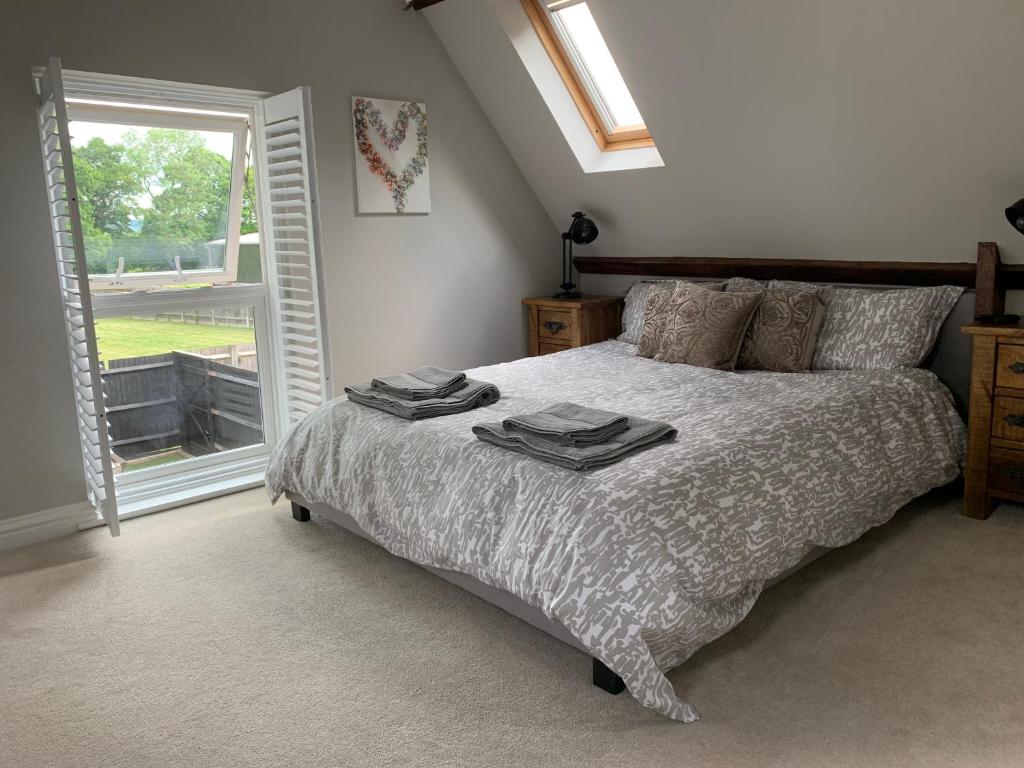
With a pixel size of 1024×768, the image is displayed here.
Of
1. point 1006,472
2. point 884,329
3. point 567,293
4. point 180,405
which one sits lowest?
point 1006,472

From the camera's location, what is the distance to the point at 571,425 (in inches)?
97.7

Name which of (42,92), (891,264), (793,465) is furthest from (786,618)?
(42,92)

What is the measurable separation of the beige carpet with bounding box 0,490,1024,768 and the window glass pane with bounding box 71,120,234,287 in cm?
140

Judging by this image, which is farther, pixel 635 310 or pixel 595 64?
pixel 635 310

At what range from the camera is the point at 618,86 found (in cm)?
430

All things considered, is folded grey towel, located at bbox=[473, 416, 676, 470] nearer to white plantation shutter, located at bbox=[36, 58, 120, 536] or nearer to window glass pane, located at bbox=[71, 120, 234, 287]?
white plantation shutter, located at bbox=[36, 58, 120, 536]

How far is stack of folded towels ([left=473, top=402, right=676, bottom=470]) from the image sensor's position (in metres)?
2.37

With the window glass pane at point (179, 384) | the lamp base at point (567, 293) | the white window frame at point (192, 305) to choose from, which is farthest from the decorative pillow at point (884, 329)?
the window glass pane at point (179, 384)

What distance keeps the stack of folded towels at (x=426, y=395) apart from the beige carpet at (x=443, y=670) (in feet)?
1.83

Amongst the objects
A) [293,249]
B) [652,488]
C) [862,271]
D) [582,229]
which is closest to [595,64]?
[582,229]

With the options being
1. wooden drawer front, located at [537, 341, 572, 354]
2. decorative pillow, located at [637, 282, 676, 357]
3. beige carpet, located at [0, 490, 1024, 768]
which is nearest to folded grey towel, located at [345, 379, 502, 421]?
beige carpet, located at [0, 490, 1024, 768]

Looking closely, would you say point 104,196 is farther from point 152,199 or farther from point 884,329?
point 884,329

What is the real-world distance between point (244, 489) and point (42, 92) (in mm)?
1847

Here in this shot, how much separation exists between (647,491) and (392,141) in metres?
2.72
